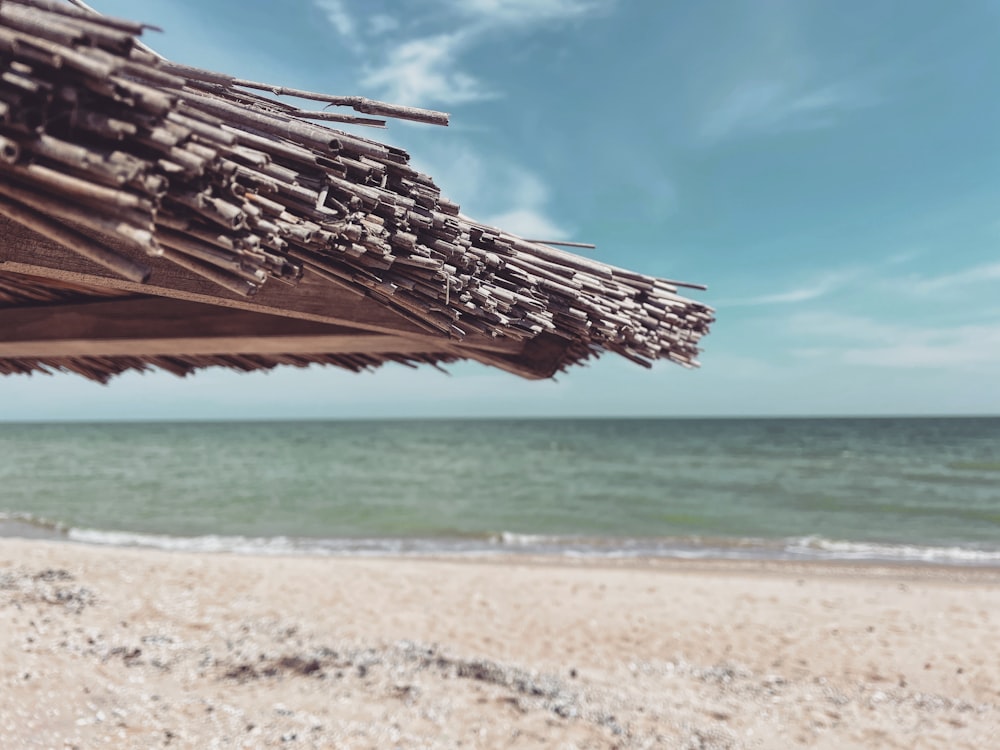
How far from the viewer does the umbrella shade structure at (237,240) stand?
100 centimetres

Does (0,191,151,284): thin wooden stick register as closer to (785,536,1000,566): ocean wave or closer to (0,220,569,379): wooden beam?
(0,220,569,379): wooden beam

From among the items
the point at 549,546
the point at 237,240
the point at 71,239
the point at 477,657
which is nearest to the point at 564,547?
the point at 549,546

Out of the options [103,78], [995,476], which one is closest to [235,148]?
[103,78]

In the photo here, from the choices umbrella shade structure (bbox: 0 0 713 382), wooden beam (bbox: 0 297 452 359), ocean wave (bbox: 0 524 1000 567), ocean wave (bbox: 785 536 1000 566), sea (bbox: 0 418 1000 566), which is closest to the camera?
umbrella shade structure (bbox: 0 0 713 382)

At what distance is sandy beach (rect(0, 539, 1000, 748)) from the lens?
11.4ft

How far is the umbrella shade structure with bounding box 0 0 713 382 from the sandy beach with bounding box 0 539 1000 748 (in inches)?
87.8

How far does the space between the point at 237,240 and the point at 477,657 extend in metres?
4.60

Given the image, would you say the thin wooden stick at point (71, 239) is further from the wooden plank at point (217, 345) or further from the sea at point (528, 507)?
the sea at point (528, 507)

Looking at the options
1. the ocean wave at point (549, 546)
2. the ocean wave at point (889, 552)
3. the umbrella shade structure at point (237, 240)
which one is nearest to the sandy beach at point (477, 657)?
the ocean wave at point (889, 552)

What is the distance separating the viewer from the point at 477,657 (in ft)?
16.4

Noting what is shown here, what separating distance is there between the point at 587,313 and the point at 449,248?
619 millimetres

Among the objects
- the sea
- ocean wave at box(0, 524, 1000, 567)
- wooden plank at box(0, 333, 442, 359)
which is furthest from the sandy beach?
the sea

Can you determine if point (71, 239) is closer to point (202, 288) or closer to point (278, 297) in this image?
point (202, 288)

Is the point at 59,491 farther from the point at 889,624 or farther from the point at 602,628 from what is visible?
the point at 889,624
